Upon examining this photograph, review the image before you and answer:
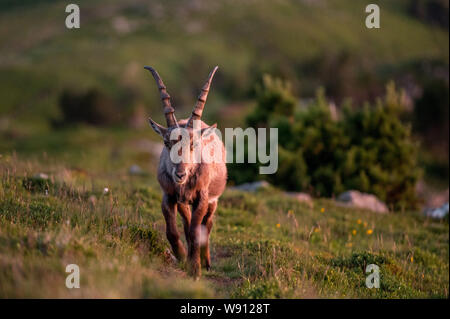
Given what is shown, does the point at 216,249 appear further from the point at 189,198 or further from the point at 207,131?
the point at 207,131

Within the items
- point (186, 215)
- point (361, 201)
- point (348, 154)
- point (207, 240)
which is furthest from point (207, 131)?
point (348, 154)

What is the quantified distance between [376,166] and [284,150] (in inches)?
190

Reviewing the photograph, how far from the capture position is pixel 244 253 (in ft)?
29.3

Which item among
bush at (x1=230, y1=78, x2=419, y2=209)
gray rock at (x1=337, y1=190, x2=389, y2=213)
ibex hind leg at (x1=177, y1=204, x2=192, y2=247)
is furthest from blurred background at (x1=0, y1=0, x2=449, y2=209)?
ibex hind leg at (x1=177, y1=204, x2=192, y2=247)

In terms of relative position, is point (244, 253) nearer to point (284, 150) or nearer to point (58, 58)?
point (284, 150)

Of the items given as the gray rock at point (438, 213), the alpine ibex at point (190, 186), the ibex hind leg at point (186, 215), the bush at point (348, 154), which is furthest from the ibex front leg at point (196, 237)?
the bush at point (348, 154)

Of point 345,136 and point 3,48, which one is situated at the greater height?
point 3,48

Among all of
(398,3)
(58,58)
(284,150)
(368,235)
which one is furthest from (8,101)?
(398,3)

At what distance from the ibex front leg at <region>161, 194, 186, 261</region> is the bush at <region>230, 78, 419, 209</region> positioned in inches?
543

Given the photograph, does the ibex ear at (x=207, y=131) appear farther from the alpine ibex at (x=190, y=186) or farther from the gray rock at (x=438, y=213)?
the gray rock at (x=438, y=213)

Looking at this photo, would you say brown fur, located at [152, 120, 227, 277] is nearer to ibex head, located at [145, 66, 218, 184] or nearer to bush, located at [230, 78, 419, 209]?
ibex head, located at [145, 66, 218, 184]

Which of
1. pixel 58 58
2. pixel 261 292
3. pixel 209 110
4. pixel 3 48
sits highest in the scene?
pixel 3 48

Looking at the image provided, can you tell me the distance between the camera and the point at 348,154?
21.2 metres

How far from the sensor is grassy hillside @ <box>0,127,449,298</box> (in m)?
5.48
